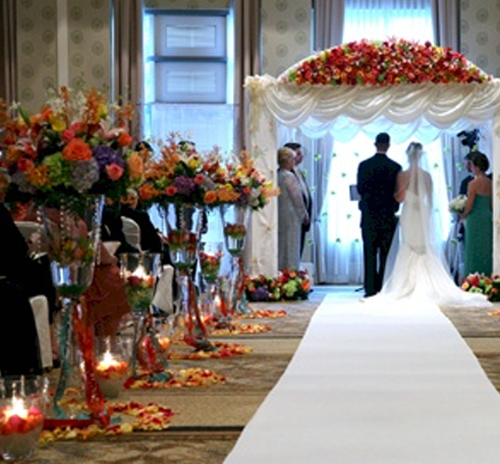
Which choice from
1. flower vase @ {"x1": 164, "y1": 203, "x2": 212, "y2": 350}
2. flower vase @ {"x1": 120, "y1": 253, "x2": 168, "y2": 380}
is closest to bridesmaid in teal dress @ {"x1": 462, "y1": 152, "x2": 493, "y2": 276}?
flower vase @ {"x1": 164, "y1": 203, "x2": 212, "y2": 350}

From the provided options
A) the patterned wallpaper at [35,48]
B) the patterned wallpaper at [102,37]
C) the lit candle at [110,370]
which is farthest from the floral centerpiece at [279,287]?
the lit candle at [110,370]

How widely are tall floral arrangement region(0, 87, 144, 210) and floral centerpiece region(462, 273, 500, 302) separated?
7.83 meters

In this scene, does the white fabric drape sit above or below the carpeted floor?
above

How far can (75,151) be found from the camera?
14.0 ft

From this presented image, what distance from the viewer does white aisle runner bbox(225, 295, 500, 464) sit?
392 centimetres

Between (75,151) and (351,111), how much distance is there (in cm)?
800

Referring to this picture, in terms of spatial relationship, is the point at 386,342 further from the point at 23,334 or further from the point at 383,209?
the point at 383,209

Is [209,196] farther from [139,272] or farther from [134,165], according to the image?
[134,165]

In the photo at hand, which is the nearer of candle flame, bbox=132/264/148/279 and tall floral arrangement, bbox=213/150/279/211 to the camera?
candle flame, bbox=132/264/148/279

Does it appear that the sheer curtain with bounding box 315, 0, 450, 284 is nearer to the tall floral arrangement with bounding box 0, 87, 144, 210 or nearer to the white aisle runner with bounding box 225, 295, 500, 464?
the white aisle runner with bounding box 225, 295, 500, 464

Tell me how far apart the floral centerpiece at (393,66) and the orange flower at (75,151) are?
7850 millimetres

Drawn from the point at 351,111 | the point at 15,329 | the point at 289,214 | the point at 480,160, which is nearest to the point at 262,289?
the point at 289,214

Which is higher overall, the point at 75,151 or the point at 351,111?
the point at 351,111

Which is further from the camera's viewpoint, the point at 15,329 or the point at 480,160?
the point at 480,160
